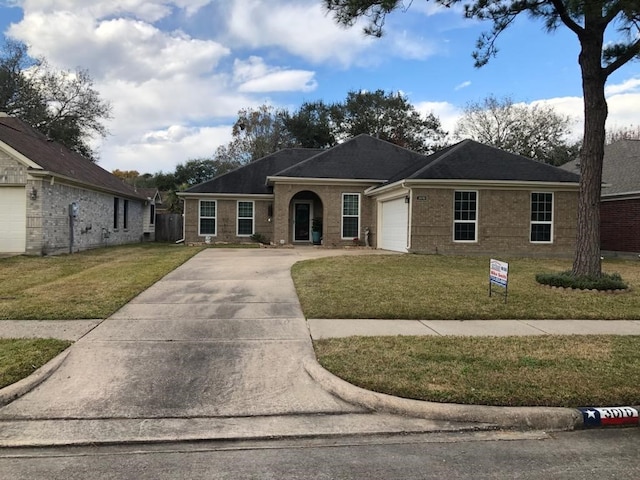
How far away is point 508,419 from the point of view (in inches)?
159

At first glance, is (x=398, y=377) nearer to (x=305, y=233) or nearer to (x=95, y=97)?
(x=305, y=233)

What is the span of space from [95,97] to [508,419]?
3795cm

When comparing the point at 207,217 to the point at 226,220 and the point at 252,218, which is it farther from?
the point at 252,218

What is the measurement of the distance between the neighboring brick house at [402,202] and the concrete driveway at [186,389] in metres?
11.5

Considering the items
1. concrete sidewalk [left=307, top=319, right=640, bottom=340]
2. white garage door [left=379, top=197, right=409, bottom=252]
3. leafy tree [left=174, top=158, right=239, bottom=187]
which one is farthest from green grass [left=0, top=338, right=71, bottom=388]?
leafy tree [left=174, top=158, right=239, bottom=187]

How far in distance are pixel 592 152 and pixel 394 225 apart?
31.9 feet

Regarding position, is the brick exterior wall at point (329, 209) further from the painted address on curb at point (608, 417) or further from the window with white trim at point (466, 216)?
the painted address on curb at point (608, 417)

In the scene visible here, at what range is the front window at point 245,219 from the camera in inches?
989

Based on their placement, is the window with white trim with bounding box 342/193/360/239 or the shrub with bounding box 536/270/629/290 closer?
the shrub with bounding box 536/270/629/290

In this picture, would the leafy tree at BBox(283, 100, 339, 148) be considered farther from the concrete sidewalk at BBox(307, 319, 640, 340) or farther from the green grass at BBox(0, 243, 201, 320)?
the concrete sidewalk at BBox(307, 319, 640, 340)

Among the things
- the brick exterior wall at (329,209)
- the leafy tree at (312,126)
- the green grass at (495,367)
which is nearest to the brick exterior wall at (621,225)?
the brick exterior wall at (329,209)

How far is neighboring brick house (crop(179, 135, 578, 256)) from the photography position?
17.8 m

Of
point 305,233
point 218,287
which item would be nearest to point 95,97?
point 305,233

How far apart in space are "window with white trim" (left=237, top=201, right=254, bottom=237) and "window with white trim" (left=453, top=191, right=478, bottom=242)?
1135 centimetres
